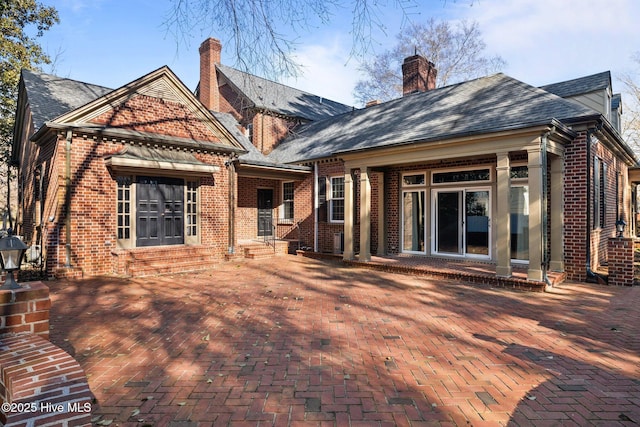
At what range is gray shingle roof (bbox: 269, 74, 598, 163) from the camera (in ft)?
28.4

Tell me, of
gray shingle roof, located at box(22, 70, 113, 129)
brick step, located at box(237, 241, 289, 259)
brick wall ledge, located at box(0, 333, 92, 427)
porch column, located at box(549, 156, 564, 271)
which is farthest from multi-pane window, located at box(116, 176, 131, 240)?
porch column, located at box(549, 156, 564, 271)

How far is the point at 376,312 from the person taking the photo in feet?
19.7

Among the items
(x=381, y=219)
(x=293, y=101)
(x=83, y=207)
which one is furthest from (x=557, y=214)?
(x=293, y=101)

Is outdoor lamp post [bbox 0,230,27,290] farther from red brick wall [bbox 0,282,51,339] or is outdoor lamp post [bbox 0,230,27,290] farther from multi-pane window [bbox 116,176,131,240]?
multi-pane window [bbox 116,176,131,240]

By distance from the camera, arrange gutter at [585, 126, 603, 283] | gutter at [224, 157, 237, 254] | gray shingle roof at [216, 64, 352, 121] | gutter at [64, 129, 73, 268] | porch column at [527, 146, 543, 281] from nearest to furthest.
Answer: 1. porch column at [527, 146, 543, 281]
2. gutter at [585, 126, 603, 283]
3. gutter at [64, 129, 73, 268]
4. gutter at [224, 157, 237, 254]
5. gray shingle roof at [216, 64, 352, 121]

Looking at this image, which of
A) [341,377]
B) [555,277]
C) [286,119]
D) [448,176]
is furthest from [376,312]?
[286,119]

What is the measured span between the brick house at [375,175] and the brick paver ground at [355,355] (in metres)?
2.04

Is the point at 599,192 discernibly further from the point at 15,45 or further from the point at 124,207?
the point at 15,45

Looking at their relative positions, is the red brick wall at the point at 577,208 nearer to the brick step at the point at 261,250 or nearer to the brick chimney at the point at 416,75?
the brick chimney at the point at 416,75

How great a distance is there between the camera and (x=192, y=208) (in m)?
11.4

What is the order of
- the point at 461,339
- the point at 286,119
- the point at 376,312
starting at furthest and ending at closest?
the point at 286,119 < the point at 376,312 < the point at 461,339

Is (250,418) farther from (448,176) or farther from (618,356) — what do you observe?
(448,176)

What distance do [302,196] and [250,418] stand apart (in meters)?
11.8

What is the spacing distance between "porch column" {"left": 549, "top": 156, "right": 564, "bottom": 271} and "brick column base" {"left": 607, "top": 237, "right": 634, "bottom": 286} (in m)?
0.93
